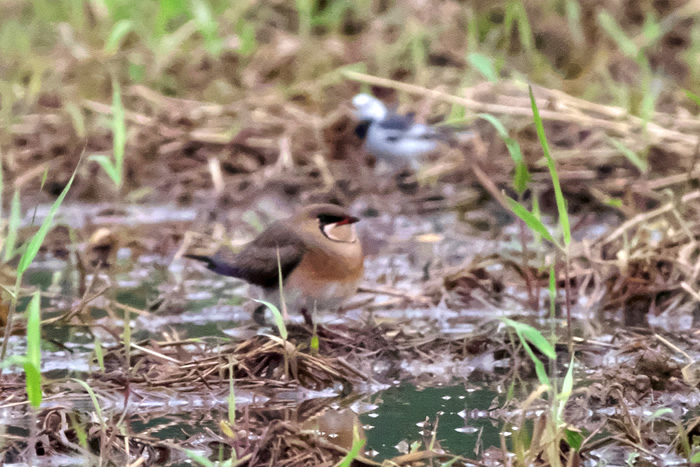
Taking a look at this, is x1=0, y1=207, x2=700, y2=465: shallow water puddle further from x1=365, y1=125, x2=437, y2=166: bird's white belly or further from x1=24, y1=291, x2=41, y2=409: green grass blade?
x1=365, y1=125, x2=437, y2=166: bird's white belly

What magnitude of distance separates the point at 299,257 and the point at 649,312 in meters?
1.25

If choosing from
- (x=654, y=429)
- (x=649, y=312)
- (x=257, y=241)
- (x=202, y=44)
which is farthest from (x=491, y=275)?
(x=202, y=44)

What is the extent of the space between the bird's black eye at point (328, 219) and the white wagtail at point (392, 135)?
96.9 inches

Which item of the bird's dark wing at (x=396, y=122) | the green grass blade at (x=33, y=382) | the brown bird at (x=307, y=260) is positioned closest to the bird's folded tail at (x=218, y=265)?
the brown bird at (x=307, y=260)

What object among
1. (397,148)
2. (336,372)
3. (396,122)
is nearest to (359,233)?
(397,148)

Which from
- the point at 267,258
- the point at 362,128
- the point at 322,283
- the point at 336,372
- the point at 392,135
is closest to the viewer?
the point at 336,372

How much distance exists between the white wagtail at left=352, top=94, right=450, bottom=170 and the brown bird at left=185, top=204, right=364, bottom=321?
97.0 inches

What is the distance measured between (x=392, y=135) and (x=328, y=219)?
8.20 feet

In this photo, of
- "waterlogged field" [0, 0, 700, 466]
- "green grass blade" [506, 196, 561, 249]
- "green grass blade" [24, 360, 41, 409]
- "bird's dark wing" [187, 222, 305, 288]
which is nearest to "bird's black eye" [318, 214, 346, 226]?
"bird's dark wing" [187, 222, 305, 288]

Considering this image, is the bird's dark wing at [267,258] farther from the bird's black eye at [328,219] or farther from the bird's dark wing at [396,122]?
the bird's dark wing at [396,122]

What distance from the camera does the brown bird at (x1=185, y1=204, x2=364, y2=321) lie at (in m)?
3.83

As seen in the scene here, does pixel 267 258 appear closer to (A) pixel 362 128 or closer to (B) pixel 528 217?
(B) pixel 528 217

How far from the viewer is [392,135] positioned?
6.43m

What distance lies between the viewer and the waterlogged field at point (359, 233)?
2.72 m
